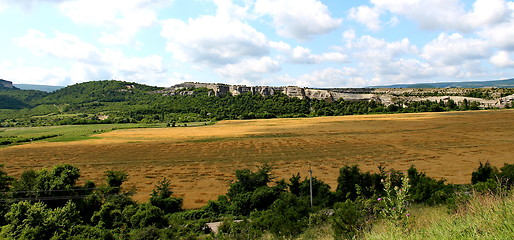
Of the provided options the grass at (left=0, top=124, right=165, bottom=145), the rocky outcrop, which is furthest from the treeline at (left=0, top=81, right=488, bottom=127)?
the grass at (left=0, top=124, right=165, bottom=145)

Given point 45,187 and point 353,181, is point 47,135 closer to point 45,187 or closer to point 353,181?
point 45,187

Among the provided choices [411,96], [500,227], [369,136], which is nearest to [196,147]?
[369,136]

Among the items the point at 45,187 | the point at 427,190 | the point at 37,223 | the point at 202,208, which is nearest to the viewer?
the point at 37,223

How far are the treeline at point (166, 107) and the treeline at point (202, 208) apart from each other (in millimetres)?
95299

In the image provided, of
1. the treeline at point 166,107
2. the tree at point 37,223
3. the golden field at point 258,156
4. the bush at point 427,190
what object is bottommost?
the golden field at point 258,156

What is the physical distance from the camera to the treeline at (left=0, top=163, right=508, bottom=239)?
15.6 meters

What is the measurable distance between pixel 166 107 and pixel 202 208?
13696 centimetres

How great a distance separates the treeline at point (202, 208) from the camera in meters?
15.6

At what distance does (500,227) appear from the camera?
4.50 m

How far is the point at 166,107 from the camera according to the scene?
151 meters

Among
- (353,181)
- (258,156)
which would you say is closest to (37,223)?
(353,181)

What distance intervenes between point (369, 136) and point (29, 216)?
53.9 metres

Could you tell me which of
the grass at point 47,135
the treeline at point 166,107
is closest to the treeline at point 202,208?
the grass at point 47,135

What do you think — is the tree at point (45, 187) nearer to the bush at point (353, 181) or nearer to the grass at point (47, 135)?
the bush at point (353, 181)
